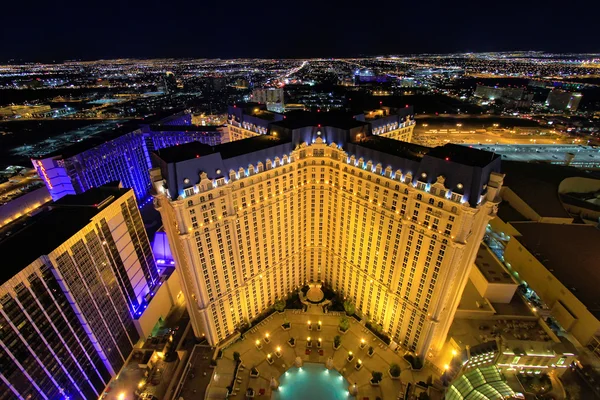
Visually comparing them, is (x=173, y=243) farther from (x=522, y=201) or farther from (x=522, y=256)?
(x=522, y=201)

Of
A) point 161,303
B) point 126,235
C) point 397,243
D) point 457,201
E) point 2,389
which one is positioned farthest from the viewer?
point 161,303

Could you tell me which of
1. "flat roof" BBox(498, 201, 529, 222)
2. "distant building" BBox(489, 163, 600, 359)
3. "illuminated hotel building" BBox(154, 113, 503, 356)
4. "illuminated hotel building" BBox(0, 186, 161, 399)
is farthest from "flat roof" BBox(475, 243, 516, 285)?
"illuminated hotel building" BBox(0, 186, 161, 399)

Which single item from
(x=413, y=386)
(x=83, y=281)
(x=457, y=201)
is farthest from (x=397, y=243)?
(x=83, y=281)

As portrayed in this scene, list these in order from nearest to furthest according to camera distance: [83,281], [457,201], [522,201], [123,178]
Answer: [457,201] < [83,281] < [522,201] < [123,178]

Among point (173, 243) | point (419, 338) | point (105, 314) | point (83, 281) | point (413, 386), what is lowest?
point (413, 386)

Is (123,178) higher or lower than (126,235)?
lower

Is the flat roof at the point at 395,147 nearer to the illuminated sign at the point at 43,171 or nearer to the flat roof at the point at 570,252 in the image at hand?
the flat roof at the point at 570,252
